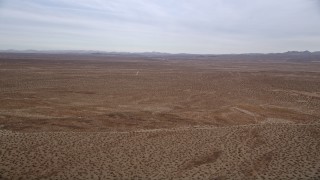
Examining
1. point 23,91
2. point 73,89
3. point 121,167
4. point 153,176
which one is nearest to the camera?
point 153,176

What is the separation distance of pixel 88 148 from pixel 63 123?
16.3 feet

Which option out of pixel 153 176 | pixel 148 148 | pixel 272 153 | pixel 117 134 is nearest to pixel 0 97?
pixel 117 134

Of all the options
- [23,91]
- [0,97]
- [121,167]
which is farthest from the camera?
[23,91]

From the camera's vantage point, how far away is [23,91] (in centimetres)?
2902

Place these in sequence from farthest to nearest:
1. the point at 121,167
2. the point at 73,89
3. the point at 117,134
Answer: the point at 73,89 → the point at 117,134 → the point at 121,167

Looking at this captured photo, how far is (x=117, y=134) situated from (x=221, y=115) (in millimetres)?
8080

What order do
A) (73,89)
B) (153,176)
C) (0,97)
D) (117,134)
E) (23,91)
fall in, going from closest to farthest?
(153,176) → (117,134) → (0,97) → (23,91) → (73,89)

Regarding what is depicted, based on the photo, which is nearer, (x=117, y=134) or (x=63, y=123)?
(x=117, y=134)

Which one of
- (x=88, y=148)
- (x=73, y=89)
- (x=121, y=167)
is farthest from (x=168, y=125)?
(x=73, y=89)

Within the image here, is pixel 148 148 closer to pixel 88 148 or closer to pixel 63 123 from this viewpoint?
pixel 88 148

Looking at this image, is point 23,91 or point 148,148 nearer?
point 148,148

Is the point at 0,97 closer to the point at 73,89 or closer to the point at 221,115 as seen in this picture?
the point at 73,89

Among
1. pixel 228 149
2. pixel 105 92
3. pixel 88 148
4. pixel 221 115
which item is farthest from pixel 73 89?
pixel 228 149

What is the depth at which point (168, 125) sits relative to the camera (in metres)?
17.7
